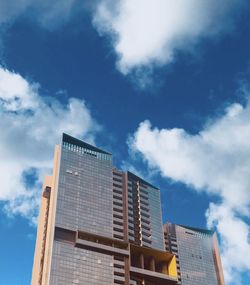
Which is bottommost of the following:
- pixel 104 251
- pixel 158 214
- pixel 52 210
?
pixel 104 251

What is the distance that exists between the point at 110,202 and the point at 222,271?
55807 millimetres

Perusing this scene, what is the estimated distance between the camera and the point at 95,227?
121875 mm

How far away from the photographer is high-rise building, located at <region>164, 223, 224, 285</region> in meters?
146

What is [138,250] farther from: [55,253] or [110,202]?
[55,253]

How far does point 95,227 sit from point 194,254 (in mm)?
48062

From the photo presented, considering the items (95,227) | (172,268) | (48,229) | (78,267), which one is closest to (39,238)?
(48,229)

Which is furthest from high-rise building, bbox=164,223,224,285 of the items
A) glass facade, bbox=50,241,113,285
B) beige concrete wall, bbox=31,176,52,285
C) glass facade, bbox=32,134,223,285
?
beige concrete wall, bbox=31,176,52,285

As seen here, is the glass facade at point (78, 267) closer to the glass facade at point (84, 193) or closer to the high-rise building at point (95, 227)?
the high-rise building at point (95, 227)

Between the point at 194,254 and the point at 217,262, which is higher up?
the point at 194,254

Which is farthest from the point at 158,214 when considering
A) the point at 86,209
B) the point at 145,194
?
the point at 86,209

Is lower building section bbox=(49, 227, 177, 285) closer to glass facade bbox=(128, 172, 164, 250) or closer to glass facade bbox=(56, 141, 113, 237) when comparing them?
glass facade bbox=(56, 141, 113, 237)

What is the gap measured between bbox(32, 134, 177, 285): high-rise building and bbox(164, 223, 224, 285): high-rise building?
16.2 meters

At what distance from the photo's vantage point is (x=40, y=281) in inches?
4505

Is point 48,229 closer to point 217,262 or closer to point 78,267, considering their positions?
point 78,267
